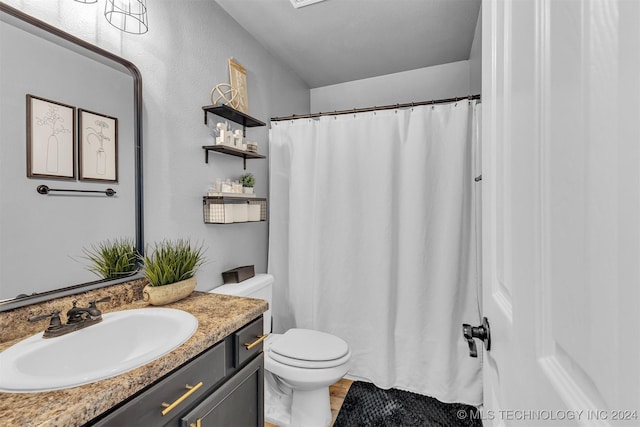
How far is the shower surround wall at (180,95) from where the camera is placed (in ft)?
4.23

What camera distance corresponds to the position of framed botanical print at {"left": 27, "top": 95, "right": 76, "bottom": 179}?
1.03 meters

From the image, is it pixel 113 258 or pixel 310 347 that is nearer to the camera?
pixel 113 258

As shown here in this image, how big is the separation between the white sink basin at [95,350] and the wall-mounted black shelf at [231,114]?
111 centimetres

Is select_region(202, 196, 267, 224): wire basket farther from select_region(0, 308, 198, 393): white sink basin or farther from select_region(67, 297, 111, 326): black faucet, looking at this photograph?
select_region(67, 297, 111, 326): black faucet

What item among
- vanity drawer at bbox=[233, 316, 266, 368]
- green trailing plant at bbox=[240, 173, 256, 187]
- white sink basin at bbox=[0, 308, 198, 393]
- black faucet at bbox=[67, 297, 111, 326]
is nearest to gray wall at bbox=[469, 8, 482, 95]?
green trailing plant at bbox=[240, 173, 256, 187]

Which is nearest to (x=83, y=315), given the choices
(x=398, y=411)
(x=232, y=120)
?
(x=232, y=120)

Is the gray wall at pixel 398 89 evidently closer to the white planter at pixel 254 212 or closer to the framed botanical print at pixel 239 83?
the framed botanical print at pixel 239 83

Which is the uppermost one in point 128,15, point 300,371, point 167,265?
point 128,15

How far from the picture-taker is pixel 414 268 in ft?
6.61

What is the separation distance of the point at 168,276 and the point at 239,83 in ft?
4.32

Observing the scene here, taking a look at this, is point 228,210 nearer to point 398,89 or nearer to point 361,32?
point 361,32

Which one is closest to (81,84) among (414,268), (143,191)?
(143,191)

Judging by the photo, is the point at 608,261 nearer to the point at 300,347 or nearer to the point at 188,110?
the point at 300,347

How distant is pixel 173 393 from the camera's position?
2.85ft
